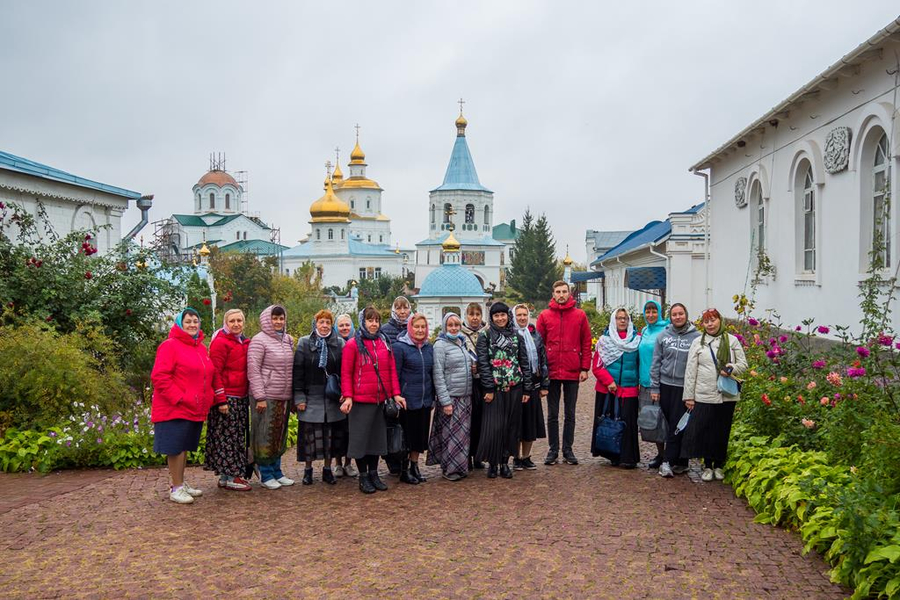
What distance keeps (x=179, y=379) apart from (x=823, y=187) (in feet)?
28.4

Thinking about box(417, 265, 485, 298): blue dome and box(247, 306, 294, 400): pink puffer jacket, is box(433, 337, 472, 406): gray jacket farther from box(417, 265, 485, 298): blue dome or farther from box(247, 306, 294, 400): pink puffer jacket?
box(417, 265, 485, 298): blue dome

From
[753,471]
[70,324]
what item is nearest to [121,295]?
[70,324]

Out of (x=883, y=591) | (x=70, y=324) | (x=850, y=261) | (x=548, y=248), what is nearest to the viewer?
(x=883, y=591)

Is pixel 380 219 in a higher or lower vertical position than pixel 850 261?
higher

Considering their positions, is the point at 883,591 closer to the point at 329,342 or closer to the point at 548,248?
the point at 329,342

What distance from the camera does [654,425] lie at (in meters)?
8.34

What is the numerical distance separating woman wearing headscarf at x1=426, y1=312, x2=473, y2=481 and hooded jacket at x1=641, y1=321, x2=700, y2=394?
1.75 meters

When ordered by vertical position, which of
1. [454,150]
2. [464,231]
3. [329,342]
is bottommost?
[329,342]

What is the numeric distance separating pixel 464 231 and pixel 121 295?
8168 centimetres

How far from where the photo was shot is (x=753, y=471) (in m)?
7.27

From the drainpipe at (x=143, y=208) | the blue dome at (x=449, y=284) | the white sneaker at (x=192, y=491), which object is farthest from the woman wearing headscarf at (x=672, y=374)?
the blue dome at (x=449, y=284)

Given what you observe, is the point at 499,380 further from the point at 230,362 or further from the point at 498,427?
the point at 230,362

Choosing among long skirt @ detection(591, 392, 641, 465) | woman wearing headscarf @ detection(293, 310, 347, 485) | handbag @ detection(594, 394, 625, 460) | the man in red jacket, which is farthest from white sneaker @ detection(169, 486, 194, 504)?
long skirt @ detection(591, 392, 641, 465)

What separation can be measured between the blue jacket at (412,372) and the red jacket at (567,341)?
57.1 inches
